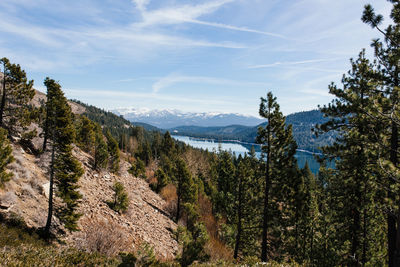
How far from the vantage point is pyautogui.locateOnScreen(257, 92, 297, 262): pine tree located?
16.8 m

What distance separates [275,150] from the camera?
1709 cm

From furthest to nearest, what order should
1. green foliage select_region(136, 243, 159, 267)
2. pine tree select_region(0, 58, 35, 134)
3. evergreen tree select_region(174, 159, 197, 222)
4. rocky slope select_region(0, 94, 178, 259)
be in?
evergreen tree select_region(174, 159, 197, 222), pine tree select_region(0, 58, 35, 134), rocky slope select_region(0, 94, 178, 259), green foliage select_region(136, 243, 159, 267)

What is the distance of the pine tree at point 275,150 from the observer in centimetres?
1678

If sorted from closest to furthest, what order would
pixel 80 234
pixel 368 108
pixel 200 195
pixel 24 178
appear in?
pixel 368 108, pixel 80 234, pixel 24 178, pixel 200 195

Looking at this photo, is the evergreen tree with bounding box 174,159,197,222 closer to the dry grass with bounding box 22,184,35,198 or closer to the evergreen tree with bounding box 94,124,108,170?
the evergreen tree with bounding box 94,124,108,170

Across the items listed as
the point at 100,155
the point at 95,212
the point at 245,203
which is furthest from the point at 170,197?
the point at 95,212

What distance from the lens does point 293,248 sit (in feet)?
71.5

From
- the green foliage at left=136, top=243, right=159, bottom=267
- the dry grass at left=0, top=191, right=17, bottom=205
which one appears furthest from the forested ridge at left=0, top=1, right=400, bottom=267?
the dry grass at left=0, top=191, right=17, bottom=205

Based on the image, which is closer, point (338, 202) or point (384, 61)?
point (384, 61)

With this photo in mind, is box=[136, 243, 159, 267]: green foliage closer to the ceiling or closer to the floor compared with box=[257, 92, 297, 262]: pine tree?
closer to the floor

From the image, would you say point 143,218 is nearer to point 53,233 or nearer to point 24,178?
point 53,233

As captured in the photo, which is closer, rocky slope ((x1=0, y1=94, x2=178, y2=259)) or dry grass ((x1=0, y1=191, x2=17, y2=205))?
dry grass ((x1=0, y1=191, x2=17, y2=205))

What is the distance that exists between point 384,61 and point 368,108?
3.48 m

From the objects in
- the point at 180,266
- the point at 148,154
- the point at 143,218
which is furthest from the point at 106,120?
the point at 180,266
